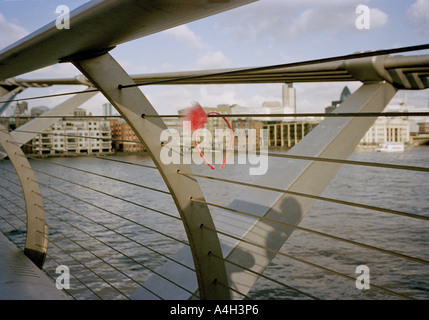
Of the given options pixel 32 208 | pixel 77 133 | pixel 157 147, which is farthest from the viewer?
pixel 77 133

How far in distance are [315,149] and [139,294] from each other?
825 millimetres

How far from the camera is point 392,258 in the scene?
11961 millimetres

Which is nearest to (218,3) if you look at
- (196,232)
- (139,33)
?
(139,33)

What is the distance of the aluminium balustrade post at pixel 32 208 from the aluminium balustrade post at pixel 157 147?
0.91 m

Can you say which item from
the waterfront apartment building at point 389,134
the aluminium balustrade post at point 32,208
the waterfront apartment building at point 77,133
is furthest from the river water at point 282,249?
the waterfront apartment building at point 389,134

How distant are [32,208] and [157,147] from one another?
3.35 feet

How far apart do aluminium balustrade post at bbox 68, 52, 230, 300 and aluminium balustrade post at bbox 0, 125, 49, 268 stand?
91cm

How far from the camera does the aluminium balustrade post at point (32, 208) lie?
1570 millimetres

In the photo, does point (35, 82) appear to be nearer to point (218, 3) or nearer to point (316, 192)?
point (316, 192)

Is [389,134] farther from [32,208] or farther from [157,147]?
[157,147]

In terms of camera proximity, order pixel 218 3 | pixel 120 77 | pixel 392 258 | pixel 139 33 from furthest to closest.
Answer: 1. pixel 392 258
2. pixel 120 77
3. pixel 139 33
4. pixel 218 3

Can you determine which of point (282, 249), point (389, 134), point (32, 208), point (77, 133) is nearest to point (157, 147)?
point (32, 208)

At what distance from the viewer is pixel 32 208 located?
1.61 meters
